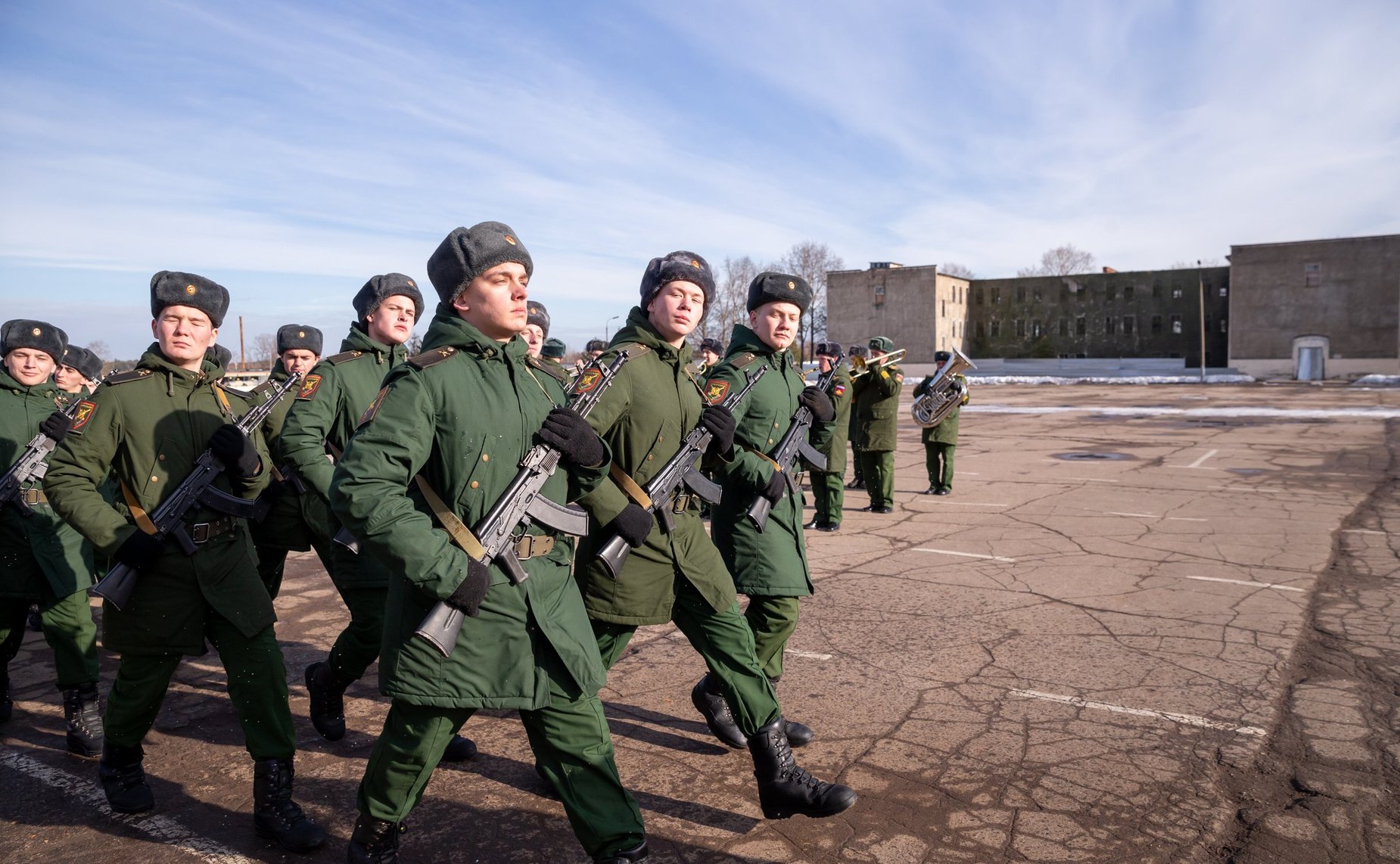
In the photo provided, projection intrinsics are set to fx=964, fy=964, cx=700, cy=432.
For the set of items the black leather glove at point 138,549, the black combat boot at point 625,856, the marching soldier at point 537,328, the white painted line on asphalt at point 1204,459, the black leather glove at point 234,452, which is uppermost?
the marching soldier at point 537,328

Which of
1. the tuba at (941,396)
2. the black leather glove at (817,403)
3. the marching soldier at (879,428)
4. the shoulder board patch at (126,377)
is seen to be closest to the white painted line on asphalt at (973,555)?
the marching soldier at (879,428)

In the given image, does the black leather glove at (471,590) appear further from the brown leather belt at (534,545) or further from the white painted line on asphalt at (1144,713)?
the white painted line on asphalt at (1144,713)

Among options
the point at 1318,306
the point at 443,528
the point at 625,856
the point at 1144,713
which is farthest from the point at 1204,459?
the point at 1318,306

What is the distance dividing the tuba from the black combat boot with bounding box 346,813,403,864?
9.74 m

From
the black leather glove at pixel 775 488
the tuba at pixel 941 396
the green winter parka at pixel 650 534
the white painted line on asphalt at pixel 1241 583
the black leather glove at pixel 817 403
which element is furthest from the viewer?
the tuba at pixel 941 396

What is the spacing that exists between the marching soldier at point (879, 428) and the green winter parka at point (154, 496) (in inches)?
313

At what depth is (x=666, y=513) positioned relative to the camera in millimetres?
3625

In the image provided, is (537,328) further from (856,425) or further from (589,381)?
(856,425)

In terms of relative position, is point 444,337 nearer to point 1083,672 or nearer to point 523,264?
point 523,264

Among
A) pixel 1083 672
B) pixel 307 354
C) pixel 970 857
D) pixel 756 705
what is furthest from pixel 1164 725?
Answer: pixel 307 354

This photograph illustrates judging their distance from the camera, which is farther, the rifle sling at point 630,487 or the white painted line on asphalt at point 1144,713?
the white painted line on asphalt at point 1144,713

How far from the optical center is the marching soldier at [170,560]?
3486 mm

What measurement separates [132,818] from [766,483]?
279cm

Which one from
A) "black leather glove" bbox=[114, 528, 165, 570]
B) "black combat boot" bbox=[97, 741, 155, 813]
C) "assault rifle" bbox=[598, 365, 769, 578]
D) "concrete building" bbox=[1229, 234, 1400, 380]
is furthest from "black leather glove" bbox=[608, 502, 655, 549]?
"concrete building" bbox=[1229, 234, 1400, 380]
